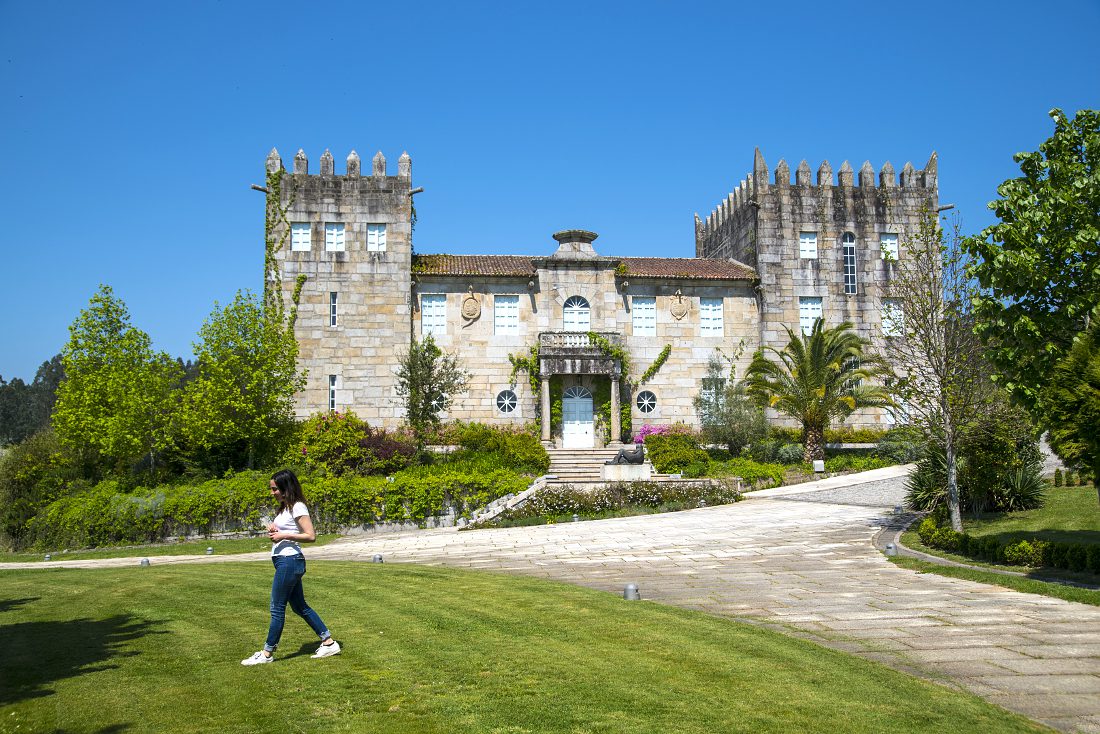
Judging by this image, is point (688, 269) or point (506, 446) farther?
point (688, 269)

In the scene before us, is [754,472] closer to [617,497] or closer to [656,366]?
[617,497]

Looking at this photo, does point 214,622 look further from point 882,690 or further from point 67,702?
point 882,690

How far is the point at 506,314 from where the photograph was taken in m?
35.5

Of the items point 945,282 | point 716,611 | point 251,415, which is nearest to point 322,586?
point 716,611

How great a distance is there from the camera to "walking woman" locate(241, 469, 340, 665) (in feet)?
24.5

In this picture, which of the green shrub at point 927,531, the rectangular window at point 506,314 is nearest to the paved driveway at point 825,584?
the green shrub at point 927,531

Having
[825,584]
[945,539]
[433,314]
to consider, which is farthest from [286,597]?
[433,314]

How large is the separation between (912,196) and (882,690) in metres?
35.5

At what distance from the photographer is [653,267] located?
37.2 m

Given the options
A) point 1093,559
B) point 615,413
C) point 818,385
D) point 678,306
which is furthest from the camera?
point 678,306

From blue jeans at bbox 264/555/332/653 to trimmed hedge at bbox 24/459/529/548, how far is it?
682 inches

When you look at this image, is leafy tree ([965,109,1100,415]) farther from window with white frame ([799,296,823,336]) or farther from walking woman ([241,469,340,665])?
window with white frame ([799,296,823,336])

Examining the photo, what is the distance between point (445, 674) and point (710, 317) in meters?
30.9

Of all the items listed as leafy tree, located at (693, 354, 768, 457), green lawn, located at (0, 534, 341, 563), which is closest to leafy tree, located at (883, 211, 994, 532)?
leafy tree, located at (693, 354, 768, 457)
